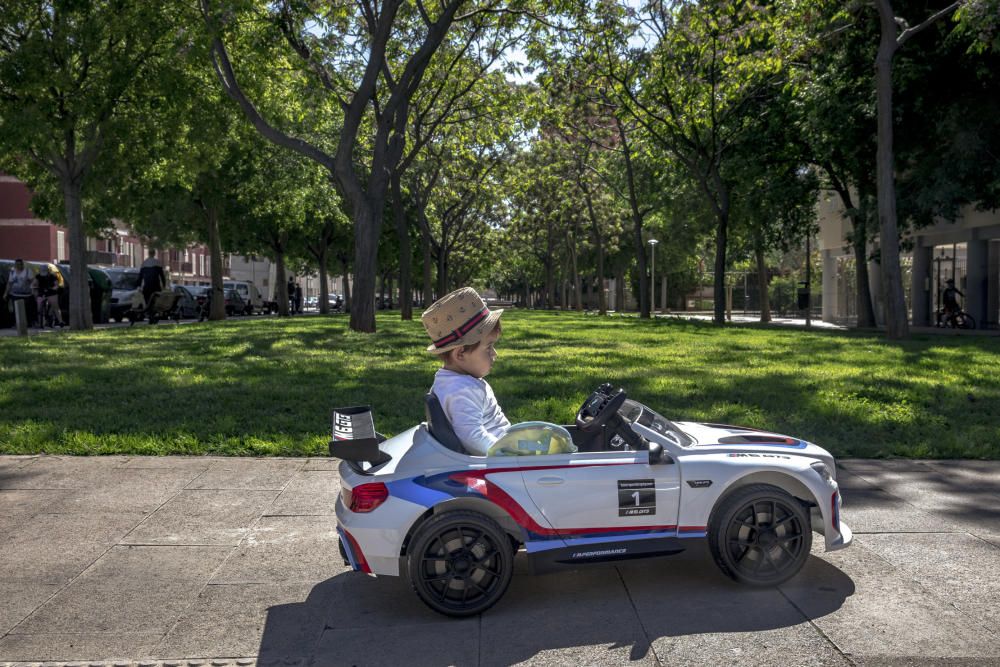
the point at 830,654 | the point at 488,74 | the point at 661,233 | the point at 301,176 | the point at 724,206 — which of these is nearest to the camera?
the point at 830,654

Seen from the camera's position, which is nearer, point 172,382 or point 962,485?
point 962,485

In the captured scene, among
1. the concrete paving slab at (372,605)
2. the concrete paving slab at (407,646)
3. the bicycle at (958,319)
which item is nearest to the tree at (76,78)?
the concrete paving slab at (372,605)

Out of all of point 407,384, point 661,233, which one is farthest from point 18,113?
point 661,233

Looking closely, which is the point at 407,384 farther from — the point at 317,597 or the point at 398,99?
the point at 398,99

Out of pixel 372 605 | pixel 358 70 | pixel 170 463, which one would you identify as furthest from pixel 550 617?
pixel 358 70

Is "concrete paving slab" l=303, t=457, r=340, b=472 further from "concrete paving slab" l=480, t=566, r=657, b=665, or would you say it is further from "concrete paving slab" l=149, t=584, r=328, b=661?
"concrete paving slab" l=480, t=566, r=657, b=665

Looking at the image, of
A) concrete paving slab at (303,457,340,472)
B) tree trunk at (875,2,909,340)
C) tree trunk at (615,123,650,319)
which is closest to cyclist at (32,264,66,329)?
tree trunk at (615,123,650,319)

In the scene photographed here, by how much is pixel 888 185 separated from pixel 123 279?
28.4 m

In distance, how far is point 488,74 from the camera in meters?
25.8

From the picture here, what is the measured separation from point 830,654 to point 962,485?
3464 mm

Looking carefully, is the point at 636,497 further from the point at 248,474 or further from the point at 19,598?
the point at 248,474

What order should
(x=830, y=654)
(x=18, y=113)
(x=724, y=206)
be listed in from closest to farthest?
(x=830, y=654)
(x=18, y=113)
(x=724, y=206)

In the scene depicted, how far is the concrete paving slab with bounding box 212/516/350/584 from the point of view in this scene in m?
4.43

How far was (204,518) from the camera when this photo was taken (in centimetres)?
539
